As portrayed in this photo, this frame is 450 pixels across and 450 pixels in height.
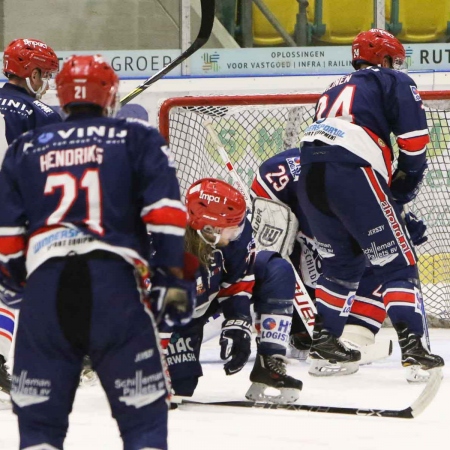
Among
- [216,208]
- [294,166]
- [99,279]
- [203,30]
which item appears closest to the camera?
[99,279]

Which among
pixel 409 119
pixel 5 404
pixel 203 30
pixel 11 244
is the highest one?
pixel 203 30


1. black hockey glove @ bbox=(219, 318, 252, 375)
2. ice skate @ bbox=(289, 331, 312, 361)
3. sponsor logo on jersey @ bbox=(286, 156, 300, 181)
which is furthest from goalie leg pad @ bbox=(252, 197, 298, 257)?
black hockey glove @ bbox=(219, 318, 252, 375)

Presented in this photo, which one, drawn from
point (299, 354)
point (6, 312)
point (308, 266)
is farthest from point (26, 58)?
point (299, 354)

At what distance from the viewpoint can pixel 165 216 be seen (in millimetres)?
2027

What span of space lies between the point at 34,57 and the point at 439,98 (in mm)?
1940

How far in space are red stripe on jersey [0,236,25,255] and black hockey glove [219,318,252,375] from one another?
1206 millimetres

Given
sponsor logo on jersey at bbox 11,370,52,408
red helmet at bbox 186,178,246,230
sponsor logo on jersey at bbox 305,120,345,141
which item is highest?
sponsor logo on jersey at bbox 305,120,345,141

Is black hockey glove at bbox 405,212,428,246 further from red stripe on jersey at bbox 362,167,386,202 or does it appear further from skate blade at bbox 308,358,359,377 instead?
skate blade at bbox 308,358,359,377

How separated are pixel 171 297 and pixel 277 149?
3.29 m

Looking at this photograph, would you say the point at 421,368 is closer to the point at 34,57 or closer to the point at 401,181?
the point at 401,181

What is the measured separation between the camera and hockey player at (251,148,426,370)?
13.6ft

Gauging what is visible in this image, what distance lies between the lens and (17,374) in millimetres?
2068

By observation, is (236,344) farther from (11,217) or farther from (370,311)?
(11,217)

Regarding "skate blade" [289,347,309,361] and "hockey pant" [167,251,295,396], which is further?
"skate blade" [289,347,309,361]
